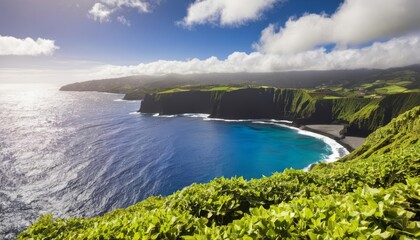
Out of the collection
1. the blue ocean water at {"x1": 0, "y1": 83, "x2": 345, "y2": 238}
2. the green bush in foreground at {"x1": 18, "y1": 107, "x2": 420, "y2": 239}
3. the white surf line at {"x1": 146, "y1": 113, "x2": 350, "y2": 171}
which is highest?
the green bush in foreground at {"x1": 18, "y1": 107, "x2": 420, "y2": 239}

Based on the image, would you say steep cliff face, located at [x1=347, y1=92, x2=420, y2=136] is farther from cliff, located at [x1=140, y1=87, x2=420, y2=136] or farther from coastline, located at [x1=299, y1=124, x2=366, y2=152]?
coastline, located at [x1=299, y1=124, x2=366, y2=152]

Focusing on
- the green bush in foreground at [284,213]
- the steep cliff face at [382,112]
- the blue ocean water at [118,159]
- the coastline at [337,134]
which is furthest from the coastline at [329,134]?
the green bush in foreground at [284,213]

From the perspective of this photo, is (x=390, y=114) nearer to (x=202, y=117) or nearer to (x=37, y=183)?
(x=202, y=117)

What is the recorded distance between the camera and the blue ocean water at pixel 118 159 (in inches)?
2475

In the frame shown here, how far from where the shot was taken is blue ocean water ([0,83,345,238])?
62.9 meters

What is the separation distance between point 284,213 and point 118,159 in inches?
3601

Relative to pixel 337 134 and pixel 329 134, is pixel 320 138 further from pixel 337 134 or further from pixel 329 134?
pixel 337 134

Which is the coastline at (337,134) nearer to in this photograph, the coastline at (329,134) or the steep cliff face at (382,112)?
the coastline at (329,134)

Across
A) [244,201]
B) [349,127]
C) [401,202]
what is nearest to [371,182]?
[244,201]

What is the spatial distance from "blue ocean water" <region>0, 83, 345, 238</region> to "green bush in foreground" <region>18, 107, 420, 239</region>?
177ft

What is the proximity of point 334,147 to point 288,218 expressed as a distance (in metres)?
119

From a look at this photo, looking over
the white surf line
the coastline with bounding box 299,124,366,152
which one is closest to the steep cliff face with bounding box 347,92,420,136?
the coastline with bounding box 299,124,366,152

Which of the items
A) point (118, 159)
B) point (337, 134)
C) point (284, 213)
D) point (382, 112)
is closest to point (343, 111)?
point (382, 112)

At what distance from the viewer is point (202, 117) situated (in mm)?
196625
